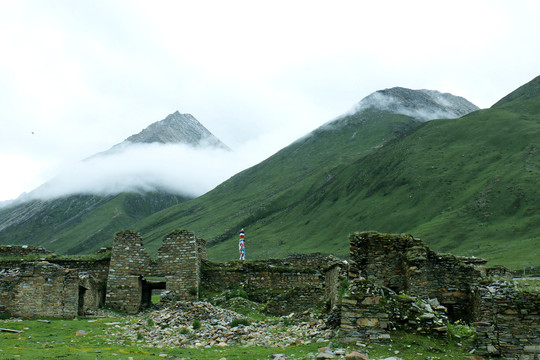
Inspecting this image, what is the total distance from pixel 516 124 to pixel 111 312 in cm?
19952

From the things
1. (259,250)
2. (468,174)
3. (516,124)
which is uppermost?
(516,124)

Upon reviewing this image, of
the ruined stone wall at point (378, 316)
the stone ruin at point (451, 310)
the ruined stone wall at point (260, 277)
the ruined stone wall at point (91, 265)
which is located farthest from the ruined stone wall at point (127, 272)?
the ruined stone wall at point (378, 316)

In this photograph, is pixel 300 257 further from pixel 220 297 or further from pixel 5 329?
pixel 5 329

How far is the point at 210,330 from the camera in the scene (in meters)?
17.4

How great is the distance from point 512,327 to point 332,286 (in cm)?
893

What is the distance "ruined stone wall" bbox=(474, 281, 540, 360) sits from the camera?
12461 millimetres

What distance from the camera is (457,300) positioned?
17.0 m

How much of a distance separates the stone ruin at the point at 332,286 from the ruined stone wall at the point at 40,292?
0.05 m

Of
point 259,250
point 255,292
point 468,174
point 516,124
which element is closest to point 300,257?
point 255,292

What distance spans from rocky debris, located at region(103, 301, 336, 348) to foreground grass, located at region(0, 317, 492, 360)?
658 millimetres

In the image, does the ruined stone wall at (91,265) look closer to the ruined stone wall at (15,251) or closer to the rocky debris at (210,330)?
the ruined stone wall at (15,251)

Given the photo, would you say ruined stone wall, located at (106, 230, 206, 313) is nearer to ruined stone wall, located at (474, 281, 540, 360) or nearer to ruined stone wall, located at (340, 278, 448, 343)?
ruined stone wall, located at (340, 278, 448, 343)

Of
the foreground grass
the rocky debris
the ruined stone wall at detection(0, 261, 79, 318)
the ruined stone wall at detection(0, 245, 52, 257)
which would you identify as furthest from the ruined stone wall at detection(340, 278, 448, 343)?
the ruined stone wall at detection(0, 245, 52, 257)

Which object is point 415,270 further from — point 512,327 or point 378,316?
point 512,327
